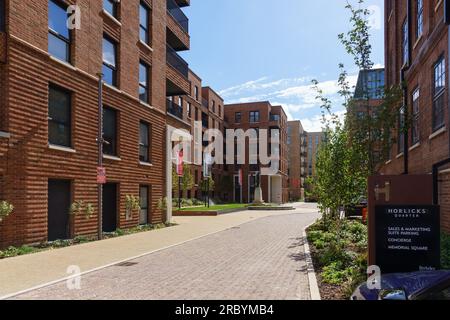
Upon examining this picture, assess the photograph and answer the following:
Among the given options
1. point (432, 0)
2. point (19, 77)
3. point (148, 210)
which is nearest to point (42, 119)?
point (19, 77)

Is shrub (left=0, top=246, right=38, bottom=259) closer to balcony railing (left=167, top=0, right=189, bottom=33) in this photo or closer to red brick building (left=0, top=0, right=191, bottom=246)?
red brick building (left=0, top=0, right=191, bottom=246)

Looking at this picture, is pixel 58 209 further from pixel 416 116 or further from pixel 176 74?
pixel 416 116

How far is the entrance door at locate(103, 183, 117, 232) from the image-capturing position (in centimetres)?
1686

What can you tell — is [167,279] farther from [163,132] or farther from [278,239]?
[163,132]

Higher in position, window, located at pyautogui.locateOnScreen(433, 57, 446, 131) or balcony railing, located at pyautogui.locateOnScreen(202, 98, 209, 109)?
balcony railing, located at pyautogui.locateOnScreen(202, 98, 209, 109)

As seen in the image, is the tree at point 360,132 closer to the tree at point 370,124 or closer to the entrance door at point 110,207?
the tree at point 370,124

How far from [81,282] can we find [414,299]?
6322 mm

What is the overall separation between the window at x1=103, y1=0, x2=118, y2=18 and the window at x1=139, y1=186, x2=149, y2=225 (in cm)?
840

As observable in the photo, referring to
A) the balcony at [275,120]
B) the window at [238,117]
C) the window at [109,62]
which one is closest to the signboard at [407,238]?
the window at [109,62]

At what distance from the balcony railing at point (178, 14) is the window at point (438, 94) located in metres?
17.3

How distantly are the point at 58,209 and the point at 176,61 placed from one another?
1462 centimetres

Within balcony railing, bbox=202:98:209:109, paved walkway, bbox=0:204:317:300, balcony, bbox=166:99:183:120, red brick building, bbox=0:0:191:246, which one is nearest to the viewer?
paved walkway, bbox=0:204:317:300

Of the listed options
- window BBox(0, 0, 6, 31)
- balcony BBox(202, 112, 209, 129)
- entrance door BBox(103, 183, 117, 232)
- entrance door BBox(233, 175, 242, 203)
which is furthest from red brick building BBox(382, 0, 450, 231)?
entrance door BBox(233, 175, 242, 203)
